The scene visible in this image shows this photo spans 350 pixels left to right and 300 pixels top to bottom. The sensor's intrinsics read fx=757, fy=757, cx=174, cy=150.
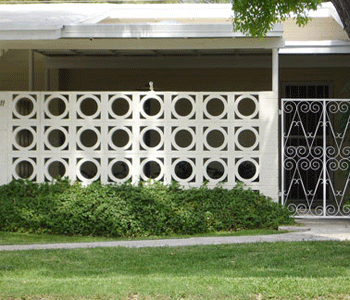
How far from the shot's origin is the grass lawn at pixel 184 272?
23.3ft

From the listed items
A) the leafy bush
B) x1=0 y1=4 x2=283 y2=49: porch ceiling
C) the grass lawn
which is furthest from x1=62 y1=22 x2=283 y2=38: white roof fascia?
the grass lawn

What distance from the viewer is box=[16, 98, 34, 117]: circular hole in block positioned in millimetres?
12805

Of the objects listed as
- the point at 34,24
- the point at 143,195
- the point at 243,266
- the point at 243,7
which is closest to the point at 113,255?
the point at 243,266

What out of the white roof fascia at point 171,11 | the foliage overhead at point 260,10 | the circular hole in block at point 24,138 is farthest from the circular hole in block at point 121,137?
the foliage overhead at point 260,10

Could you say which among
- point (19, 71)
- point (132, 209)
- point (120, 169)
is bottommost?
point (132, 209)

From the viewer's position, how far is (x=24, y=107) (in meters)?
13.0

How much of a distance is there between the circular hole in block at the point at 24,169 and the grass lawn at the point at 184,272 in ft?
11.0

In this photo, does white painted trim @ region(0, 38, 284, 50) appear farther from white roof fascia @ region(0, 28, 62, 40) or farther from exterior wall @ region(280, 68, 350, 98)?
exterior wall @ region(280, 68, 350, 98)

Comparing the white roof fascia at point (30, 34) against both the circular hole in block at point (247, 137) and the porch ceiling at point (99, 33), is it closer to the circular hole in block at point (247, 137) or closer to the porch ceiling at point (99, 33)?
the porch ceiling at point (99, 33)

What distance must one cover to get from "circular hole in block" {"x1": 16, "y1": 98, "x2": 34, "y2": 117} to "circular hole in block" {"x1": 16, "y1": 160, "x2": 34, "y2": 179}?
0.84 meters

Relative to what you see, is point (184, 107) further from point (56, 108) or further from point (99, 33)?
point (99, 33)

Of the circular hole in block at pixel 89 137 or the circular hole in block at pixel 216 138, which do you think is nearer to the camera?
the circular hole in block at pixel 216 138

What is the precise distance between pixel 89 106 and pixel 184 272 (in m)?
8.29

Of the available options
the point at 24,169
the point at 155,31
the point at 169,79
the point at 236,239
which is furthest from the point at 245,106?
the point at 236,239
